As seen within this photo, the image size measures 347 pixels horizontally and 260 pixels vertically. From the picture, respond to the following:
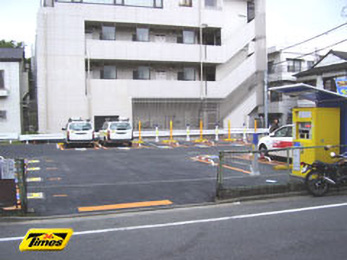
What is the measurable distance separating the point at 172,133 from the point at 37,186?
55.0ft

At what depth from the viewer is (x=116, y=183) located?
10180mm

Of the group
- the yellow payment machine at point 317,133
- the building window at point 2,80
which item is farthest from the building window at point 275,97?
the yellow payment machine at point 317,133

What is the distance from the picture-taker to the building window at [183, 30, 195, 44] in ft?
103

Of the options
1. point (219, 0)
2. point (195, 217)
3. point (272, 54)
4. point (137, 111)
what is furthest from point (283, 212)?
point (272, 54)

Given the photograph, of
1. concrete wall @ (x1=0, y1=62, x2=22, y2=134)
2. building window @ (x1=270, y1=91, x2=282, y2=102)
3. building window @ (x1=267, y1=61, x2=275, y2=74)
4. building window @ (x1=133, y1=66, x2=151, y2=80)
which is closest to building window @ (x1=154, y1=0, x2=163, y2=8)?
building window @ (x1=133, y1=66, x2=151, y2=80)

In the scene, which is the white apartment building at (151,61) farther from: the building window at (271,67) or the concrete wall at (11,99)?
the building window at (271,67)

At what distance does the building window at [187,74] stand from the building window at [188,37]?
97.2 inches

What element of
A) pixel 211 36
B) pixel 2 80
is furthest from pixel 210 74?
pixel 2 80

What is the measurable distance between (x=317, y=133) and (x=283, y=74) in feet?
91.0

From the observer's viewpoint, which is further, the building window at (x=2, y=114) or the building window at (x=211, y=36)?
the building window at (x=211, y=36)

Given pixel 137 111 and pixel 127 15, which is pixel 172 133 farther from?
pixel 127 15

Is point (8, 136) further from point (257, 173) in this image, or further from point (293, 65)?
point (293, 65)

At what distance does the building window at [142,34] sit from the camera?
98.9 ft

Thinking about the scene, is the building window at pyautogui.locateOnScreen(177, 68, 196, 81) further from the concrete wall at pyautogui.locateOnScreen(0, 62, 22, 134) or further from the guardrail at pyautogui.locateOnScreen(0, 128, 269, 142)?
the concrete wall at pyautogui.locateOnScreen(0, 62, 22, 134)
